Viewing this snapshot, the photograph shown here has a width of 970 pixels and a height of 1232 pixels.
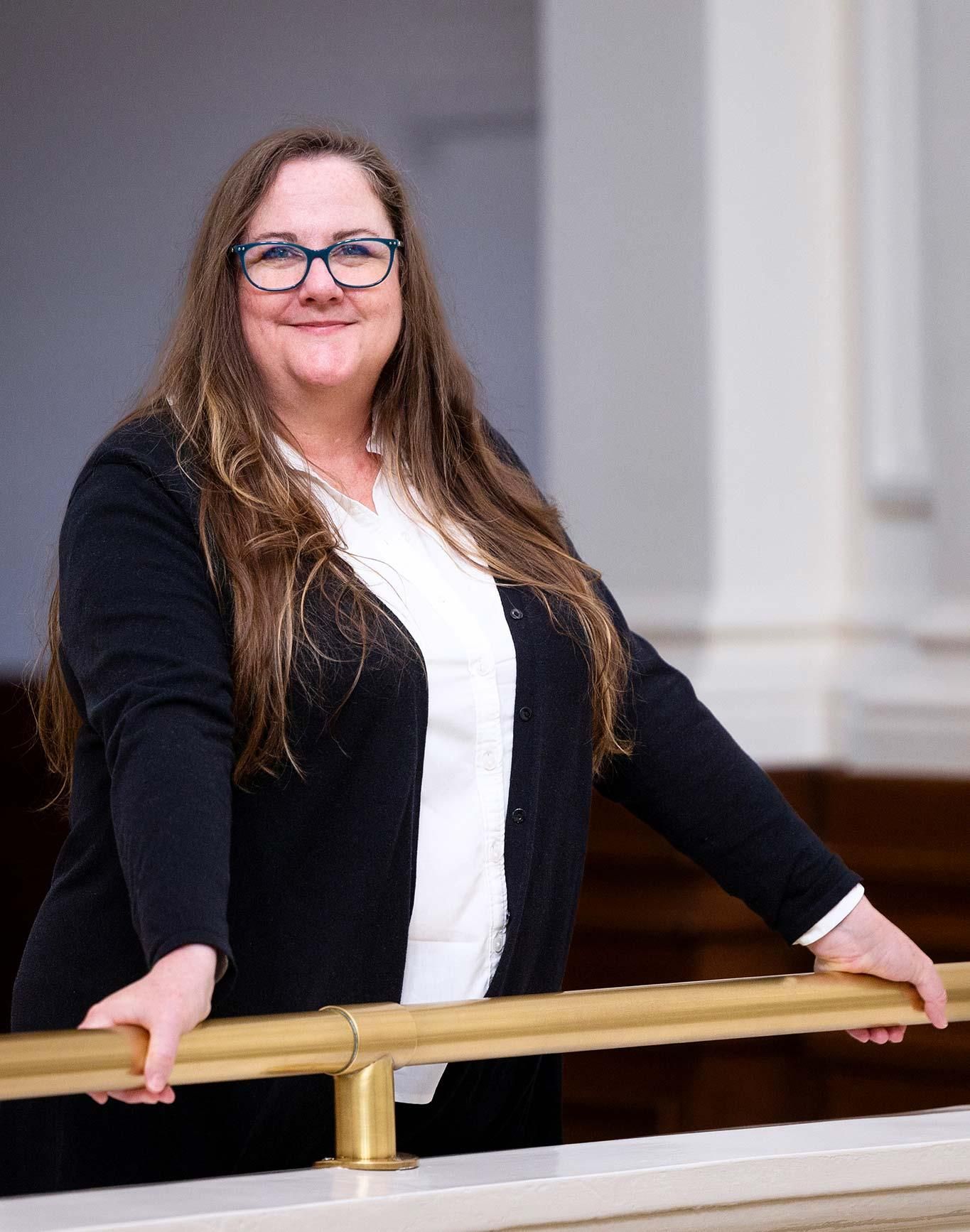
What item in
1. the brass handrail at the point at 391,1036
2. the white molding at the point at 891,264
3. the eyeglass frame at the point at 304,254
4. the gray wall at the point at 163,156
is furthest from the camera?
the gray wall at the point at 163,156

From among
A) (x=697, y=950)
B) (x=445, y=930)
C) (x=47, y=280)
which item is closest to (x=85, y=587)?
(x=445, y=930)

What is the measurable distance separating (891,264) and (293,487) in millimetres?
2015

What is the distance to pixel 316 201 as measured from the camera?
1.56 metres

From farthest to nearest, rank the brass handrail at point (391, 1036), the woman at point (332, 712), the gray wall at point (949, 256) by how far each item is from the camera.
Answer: the gray wall at point (949, 256) < the woman at point (332, 712) < the brass handrail at point (391, 1036)

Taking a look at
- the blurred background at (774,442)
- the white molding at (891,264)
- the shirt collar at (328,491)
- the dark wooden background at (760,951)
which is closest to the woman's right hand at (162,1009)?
the shirt collar at (328,491)

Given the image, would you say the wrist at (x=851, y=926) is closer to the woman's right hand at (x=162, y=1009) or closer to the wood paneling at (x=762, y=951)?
the woman's right hand at (x=162, y=1009)

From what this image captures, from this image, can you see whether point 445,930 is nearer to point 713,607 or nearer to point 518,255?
point 713,607

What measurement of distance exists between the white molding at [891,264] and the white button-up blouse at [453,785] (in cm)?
188

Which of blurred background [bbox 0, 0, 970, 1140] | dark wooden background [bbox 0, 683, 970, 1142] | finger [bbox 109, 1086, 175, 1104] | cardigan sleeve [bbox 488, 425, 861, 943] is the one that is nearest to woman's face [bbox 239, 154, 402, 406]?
cardigan sleeve [bbox 488, 425, 861, 943]

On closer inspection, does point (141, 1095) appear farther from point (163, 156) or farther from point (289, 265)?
point (163, 156)

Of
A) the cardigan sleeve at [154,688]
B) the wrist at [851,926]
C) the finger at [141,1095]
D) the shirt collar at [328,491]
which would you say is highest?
the shirt collar at [328,491]

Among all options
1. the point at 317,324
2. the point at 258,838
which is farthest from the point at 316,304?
the point at 258,838

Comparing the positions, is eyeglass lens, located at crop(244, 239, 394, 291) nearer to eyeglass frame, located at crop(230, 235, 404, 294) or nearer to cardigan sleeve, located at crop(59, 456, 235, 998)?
eyeglass frame, located at crop(230, 235, 404, 294)

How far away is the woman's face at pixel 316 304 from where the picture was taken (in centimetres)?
154
